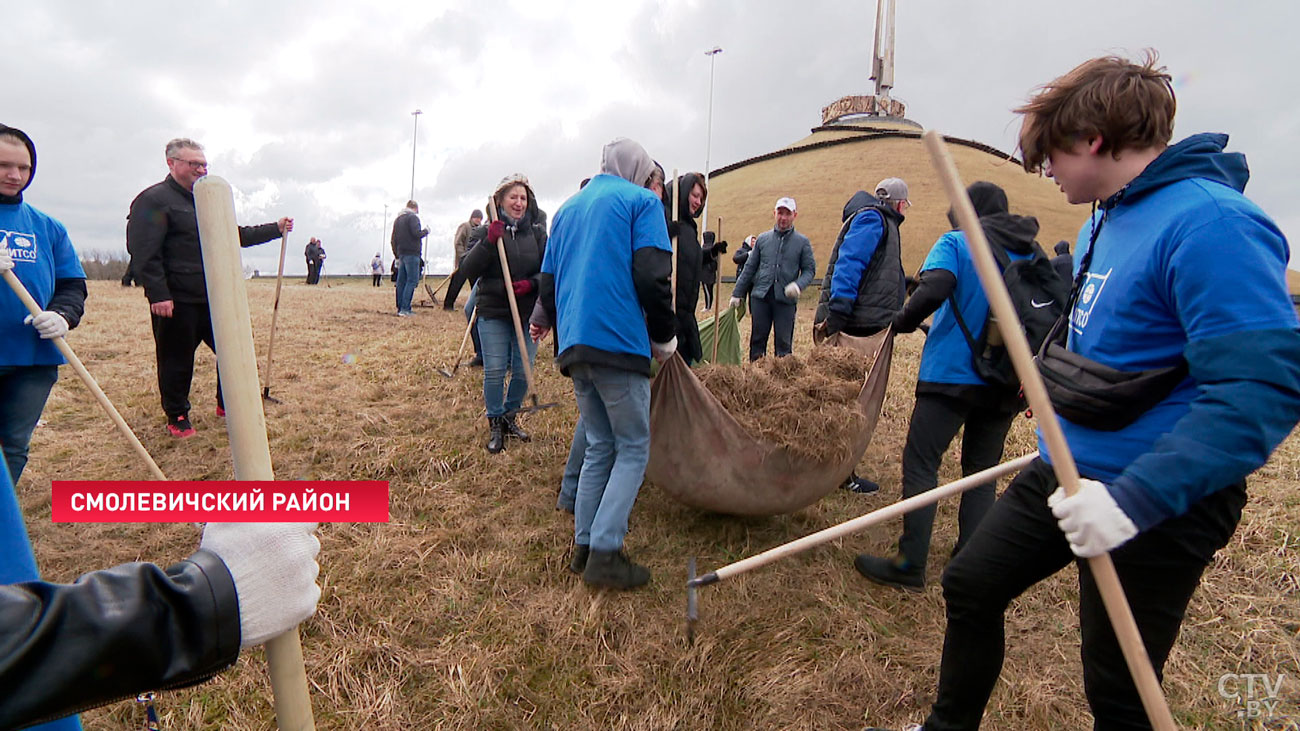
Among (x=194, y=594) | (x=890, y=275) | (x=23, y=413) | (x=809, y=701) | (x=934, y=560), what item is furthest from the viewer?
(x=890, y=275)

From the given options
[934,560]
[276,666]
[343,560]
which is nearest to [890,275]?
[934,560]

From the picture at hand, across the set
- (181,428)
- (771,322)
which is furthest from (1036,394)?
(181,428)

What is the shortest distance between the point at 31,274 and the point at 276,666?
3.12 metres

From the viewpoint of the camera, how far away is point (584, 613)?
103 inches

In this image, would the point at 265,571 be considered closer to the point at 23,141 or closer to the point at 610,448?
the point at 610,448

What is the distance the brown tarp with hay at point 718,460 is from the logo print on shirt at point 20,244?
3017 millimetres

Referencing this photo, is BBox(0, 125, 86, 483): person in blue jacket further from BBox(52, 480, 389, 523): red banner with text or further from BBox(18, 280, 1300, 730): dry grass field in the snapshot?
BBox(52, 480, 389, 523): red banner with text

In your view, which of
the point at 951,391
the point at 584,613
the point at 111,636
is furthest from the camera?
the point at 951,391

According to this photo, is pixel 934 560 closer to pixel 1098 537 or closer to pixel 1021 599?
pixel 1021 599

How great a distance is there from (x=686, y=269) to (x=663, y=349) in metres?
0.65

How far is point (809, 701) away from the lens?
2.25 meters

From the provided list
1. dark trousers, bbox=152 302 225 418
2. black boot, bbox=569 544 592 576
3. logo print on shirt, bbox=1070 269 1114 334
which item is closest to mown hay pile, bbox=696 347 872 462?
black boot, bbox=569 544 592 576

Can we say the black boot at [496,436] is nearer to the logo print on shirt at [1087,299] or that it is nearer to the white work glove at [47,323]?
the white work glove at [47,323]

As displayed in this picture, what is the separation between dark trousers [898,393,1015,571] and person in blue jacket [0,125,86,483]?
3.95m
